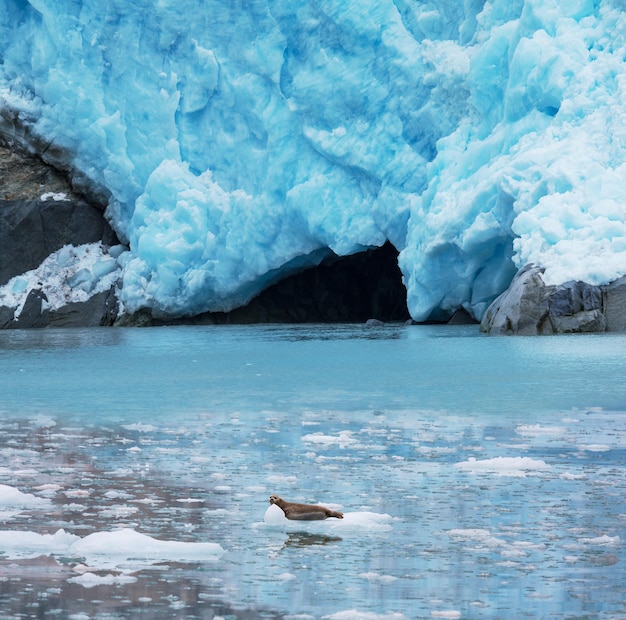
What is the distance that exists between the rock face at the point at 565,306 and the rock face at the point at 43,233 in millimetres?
9572

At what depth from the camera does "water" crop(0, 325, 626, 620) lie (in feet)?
9.56

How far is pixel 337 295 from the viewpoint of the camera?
2270cm

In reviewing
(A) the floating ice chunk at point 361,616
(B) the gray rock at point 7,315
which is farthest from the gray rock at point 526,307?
(A) the floating ice chunk at point 361,616

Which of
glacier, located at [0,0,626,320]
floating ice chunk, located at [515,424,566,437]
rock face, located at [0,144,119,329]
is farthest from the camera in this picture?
rock face, located at [0,144,119,329]

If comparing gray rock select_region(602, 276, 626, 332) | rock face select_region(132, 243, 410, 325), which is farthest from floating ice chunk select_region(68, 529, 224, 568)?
rock face select_region(132, 243, 410, 325)

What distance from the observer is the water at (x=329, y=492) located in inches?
115

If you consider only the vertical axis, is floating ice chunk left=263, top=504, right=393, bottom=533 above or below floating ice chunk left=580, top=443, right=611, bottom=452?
below

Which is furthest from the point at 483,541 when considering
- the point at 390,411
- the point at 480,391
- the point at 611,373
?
the point at 611,373

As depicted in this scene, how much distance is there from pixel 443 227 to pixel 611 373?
6.81 meters

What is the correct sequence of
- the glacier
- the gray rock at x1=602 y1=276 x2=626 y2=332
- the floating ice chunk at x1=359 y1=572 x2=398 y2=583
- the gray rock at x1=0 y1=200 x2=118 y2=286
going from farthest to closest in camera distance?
the gray rock at x1=0 y1=200 x2=118 y2=286 → the glacier → the gray rock at x1=602 y1=276 x2=626 y2=332 → the floating ice chunk at x1=359 y1=572 x2=398 y2=583

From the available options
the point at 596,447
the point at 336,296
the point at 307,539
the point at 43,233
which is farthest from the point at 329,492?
the point at 336,296

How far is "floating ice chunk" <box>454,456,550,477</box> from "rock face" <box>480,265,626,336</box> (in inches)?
346

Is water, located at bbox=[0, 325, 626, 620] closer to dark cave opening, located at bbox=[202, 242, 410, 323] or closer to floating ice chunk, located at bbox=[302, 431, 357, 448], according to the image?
floating ice chunk, located at bbox=[302, 431, 357, 448]

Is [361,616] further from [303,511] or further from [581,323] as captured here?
[581,323]
